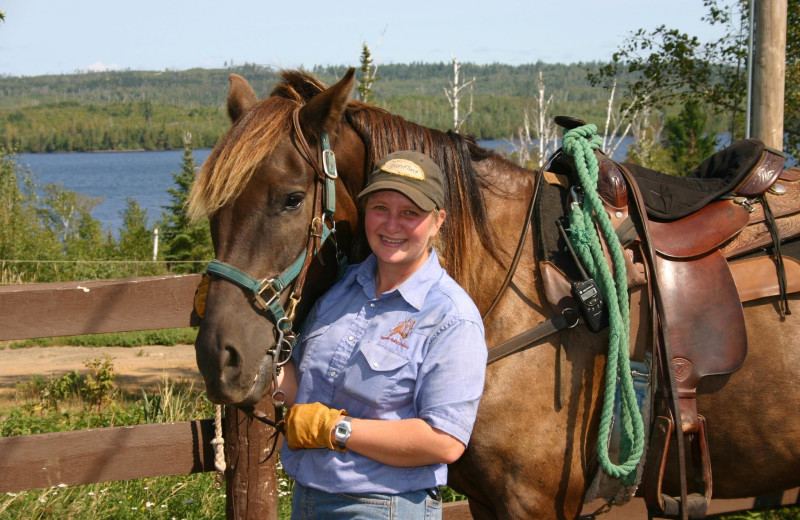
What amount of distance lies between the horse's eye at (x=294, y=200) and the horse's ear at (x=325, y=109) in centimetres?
22

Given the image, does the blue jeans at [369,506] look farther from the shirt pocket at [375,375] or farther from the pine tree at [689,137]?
the pine tree at [689,137]

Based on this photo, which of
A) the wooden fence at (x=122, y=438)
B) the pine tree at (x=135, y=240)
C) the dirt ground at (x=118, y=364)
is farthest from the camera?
the pine tree at (x=135, y=240)

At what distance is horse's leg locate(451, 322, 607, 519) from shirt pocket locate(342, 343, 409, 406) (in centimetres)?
48

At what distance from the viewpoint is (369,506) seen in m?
1.78

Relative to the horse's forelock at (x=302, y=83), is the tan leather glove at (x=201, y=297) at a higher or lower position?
lower

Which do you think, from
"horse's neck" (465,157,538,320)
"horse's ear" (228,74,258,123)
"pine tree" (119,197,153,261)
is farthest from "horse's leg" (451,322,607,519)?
"pine tree" (119,197,153,261)

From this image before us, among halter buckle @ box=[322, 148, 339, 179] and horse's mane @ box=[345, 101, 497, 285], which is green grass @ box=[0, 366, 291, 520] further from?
halter buckle @ box=[322, 148, 339, 179]

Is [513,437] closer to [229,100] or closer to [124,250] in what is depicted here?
[229,100]

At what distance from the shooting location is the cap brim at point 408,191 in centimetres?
175

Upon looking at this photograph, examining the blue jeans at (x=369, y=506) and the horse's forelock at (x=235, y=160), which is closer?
the blue jeans at (x=369, y=506)

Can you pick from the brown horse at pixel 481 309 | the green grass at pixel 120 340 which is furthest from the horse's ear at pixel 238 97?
the green grass at pixel 120 340

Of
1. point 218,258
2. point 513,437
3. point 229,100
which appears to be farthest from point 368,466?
point 229,100

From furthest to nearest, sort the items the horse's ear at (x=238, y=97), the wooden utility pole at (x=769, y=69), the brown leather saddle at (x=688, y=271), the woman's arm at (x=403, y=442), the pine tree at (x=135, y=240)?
the pine tree at (x=135, y=240) → the wooden utility pole at (x=769, y=69) → the horse's ear at (x=238, y=97) → the brown leather saddle at (x=688, y=271) → the woman's arm at (x=403, y=442)

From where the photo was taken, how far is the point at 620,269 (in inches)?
85.0
